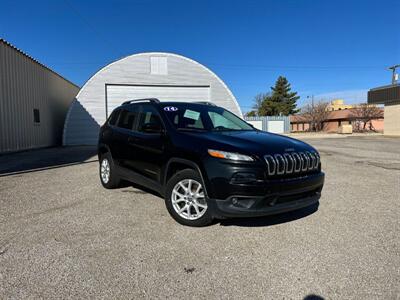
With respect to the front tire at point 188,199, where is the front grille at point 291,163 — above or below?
above

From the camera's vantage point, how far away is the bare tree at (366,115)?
5122 centimetres

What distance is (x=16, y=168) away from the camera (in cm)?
880

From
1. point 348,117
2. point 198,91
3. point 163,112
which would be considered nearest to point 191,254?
point 163,112

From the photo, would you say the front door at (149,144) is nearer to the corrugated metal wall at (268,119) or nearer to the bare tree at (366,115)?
the corrugated metal wall at (268,119)

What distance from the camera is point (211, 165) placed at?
359 cm

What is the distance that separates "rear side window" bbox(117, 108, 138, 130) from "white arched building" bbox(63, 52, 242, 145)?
46.1ft

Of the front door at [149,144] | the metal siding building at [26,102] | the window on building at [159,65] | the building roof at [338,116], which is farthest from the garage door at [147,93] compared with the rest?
the building roof at [338,116]

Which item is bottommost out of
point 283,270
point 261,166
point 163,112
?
point 283,270

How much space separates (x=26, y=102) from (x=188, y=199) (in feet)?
46.1

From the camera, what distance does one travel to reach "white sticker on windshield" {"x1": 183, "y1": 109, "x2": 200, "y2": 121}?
4.70m

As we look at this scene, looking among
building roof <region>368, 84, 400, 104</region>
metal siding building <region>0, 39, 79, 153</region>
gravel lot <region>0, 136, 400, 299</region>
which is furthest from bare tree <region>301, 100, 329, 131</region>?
gravel lot <region>0, 136, 400, 299</region>

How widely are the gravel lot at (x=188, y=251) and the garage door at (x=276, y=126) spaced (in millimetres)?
36921

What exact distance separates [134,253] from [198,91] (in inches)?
710

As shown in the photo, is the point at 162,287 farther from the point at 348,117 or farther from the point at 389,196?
the point at 348,117
